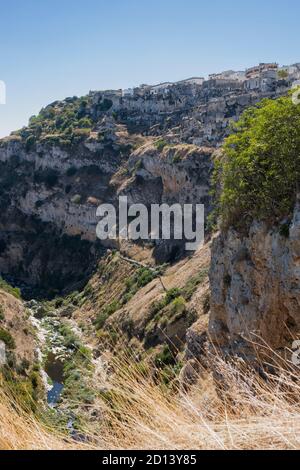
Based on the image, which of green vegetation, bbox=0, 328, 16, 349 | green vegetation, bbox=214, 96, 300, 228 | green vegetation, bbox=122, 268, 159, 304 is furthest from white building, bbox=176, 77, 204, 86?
green vegetation, bbox=214, 96, 300, 228

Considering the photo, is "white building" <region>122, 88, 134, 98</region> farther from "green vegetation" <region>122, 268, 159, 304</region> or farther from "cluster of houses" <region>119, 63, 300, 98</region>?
"green vegetation" <region>122, 268, 159, 304</region>

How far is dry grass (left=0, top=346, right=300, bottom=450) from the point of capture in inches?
172

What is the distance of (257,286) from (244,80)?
67.4 m

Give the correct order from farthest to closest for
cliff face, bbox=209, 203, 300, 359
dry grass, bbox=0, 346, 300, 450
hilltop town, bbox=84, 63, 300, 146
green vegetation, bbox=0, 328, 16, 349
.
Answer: hilltop town, bbox=84, 63, 300, 146 < green vegetation, bbox=0, 328, 16, 349 < cliff face, bbox=209, 203, 300, 359 < dry grass, bbox=0, 346, 300, 450

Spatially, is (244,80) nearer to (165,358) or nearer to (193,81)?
(193,81)

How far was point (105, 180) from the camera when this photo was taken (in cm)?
6844

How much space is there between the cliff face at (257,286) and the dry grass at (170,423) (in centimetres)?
756

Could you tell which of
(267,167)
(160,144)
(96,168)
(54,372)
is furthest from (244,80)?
(267,167)

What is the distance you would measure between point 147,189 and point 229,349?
44287mm

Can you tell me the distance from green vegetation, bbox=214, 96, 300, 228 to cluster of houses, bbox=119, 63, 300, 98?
52.1m

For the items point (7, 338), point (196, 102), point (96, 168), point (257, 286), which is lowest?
point (7, 338)

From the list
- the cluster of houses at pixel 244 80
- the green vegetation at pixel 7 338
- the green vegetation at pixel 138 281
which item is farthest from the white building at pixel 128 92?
the green vegetation at pixel 7 338

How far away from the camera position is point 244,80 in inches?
3019

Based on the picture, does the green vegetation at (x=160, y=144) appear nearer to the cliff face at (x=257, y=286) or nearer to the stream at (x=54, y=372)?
the stream at (x=54, y=372)
